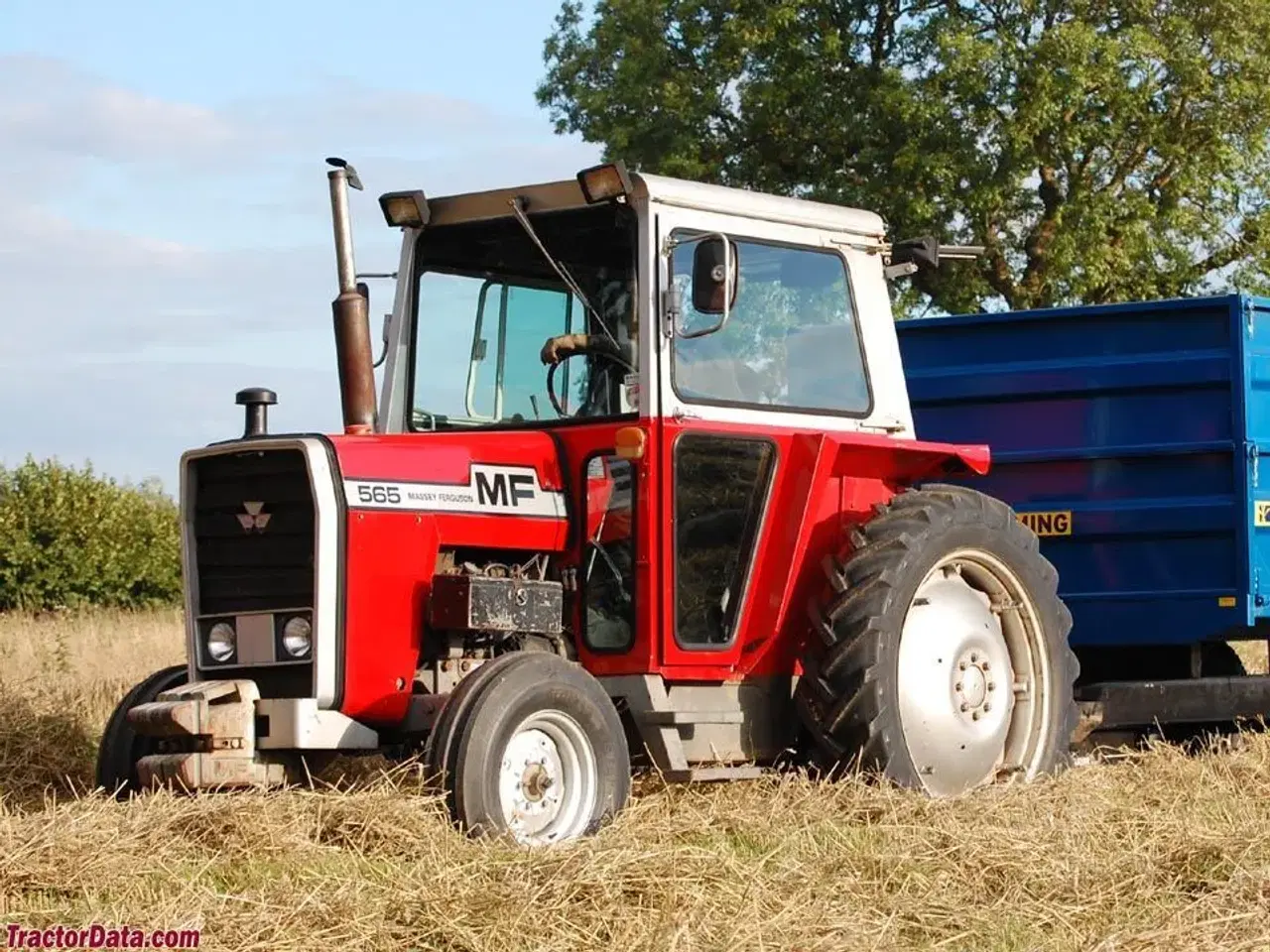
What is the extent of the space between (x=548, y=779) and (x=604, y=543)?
965mm

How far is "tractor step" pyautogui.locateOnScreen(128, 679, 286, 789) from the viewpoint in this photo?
19.6 feet

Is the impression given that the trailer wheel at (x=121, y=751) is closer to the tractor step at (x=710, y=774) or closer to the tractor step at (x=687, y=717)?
the tractor step at (x=687, y=717)

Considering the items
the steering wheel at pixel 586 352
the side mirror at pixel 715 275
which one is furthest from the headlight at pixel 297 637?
the side mirror at pixel 715 275

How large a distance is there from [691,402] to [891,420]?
1.10m

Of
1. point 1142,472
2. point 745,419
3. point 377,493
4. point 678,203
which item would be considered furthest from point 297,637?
point 1142,472

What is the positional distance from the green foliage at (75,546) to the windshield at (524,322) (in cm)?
1520

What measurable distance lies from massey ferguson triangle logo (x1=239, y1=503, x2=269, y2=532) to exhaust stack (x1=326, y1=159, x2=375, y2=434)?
489 mm

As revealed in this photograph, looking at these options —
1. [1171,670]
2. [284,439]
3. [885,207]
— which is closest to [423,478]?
[284,439]

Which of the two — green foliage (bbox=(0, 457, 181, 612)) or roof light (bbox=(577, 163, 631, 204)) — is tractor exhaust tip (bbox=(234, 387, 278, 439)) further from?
green foliage (bbox=(0, 457, 181, 612))

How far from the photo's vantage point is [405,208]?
23.9 ft

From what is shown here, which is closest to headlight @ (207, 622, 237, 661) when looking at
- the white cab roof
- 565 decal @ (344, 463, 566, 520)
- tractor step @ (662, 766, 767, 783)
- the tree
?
565 decal @ (344, 463, 566, 520)

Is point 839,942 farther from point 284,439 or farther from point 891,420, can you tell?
point 891,420

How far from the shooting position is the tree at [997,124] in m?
19.4

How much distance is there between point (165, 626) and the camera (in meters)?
17.5
